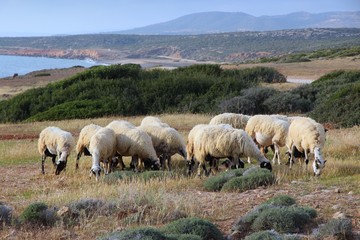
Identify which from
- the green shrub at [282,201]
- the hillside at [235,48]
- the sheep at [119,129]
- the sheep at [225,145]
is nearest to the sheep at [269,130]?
the sheep at [225,145]

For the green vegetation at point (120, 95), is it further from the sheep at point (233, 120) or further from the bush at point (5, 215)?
the bush at point (5, 215)

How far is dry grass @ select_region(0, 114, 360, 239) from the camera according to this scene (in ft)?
27.7

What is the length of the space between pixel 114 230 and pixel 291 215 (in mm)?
2672

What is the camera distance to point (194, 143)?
1390 centimetres

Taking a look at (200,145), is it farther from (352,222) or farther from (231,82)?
(231,82)

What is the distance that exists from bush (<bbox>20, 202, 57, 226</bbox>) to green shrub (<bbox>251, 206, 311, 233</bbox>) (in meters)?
3.21

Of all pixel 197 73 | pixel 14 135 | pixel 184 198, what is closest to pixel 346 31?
pixel 197 73

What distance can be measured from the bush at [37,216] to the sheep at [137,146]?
5.84 metres

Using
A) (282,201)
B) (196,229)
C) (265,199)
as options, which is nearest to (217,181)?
(265,199)

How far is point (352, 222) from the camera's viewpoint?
7.99 metres

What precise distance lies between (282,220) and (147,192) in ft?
9.67

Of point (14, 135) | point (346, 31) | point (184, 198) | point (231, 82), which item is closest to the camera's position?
point (184, 198)

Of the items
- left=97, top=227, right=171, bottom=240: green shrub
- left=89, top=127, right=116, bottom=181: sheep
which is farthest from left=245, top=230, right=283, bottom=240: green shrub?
left=89, top=127, right=116, bottom=181: sheep

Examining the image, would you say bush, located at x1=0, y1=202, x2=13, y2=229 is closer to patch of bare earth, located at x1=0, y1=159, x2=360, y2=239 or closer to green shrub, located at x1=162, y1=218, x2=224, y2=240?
patch of bare earth, located at x1=0, y1=159, x2=360, y2=239
